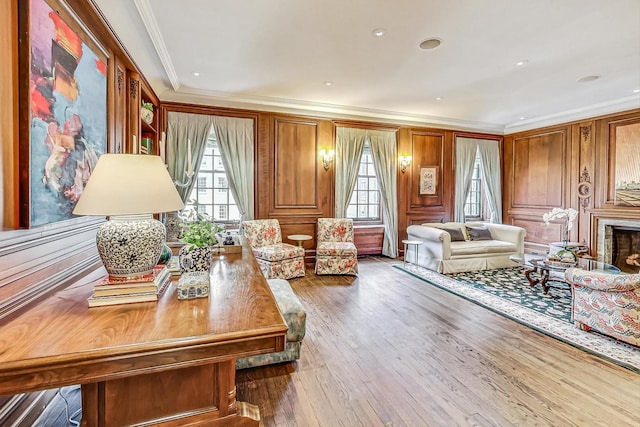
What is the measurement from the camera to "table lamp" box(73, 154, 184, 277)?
4.06 feet

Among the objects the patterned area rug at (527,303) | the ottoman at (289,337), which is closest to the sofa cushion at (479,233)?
the patterned area rug at (527,303)

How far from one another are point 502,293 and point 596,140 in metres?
3.86

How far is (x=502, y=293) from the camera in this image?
12.9 feet

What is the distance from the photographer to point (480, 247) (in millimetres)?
5035

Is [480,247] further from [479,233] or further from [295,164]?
[295,164]

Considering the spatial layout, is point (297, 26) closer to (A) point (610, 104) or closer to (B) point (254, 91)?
(B) point (254, 91)

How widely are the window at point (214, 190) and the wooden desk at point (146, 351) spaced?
3.79 metres

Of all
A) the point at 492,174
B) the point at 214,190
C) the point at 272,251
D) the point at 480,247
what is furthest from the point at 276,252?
the point at 492,174

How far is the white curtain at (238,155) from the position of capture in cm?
500

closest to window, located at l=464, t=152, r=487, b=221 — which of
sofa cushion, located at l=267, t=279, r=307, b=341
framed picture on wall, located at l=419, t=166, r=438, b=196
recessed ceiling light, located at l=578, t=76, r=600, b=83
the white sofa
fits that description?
framed picture on wall, located at l=419, t=166, r=438, b=196

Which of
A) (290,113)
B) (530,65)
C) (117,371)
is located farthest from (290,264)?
(530,65)

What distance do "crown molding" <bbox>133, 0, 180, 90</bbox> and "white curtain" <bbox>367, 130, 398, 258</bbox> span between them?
11.7 feet

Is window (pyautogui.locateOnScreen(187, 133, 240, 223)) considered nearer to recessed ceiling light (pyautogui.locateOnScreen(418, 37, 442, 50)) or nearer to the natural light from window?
recessed ceiling light (pyautogui.locateOnScreen(418, 37, 442, 50))

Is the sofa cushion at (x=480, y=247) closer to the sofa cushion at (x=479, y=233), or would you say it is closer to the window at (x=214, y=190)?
the sofa cushion at (x=479, y=233)
